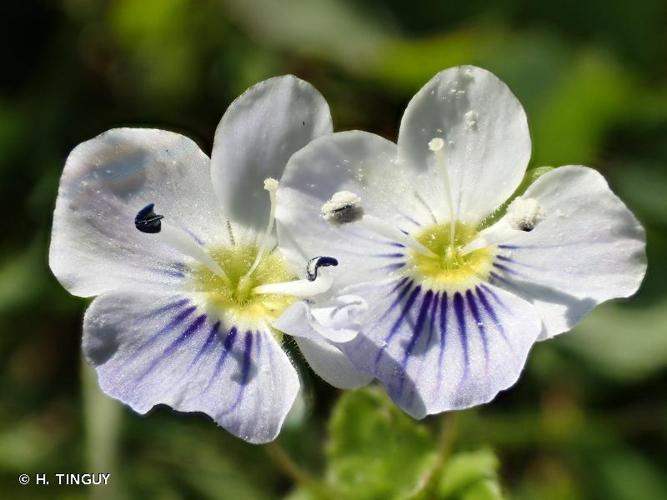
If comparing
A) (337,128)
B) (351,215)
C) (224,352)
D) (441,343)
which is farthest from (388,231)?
(337,128)

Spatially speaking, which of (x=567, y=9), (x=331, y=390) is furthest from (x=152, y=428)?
(x=567, y=9)

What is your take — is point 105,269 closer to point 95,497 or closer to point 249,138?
point 249,138

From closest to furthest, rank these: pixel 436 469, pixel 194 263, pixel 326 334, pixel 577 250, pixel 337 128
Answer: pixel 326 334
pixel 577 250
pixel 194 263
pixel 436 469
pixel 337 128

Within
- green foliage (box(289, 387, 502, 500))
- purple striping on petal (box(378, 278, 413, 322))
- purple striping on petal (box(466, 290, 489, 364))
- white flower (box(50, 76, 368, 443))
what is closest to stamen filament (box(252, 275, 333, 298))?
white flower (box(50, 76, 368, 443))

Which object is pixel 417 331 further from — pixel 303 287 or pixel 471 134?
pixel 471 134

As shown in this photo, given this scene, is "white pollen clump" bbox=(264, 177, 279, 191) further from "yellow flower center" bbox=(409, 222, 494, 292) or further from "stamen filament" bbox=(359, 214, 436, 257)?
"yellow flower center" bbox=(409, 222, 494, 292)

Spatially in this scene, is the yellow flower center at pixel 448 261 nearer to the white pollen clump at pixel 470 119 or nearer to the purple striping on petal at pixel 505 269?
the purple striping on petal at pixel 505 269

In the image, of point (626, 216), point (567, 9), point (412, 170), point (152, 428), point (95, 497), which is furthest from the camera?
point (567, 9)
